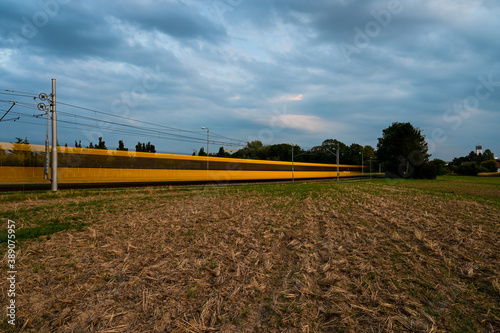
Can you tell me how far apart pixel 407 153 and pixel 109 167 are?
236 ft

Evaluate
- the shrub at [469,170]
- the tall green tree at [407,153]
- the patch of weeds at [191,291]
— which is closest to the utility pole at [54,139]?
the patch of weeds at [191,291]

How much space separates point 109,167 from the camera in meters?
26.6

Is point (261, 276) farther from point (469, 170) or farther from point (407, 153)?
point (469, 170)

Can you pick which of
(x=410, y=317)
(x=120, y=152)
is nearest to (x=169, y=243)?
(x=410, y=317)

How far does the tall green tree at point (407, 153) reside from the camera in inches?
2808

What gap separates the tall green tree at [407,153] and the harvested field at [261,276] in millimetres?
70863

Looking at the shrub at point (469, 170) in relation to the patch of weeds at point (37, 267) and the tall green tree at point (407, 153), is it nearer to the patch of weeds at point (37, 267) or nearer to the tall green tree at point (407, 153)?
the tall green tree at point (407, 153)

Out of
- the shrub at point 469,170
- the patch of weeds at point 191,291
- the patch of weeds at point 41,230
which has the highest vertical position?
the shrub at point 469,170

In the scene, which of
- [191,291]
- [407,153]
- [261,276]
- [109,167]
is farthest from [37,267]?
[407,153]

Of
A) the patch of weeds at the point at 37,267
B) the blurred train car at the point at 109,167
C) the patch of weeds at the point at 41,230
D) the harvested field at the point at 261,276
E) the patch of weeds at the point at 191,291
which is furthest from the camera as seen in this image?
the blurred train car at the point at 109,167

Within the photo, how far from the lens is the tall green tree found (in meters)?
71.3

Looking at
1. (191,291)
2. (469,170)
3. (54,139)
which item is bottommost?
(191,291)

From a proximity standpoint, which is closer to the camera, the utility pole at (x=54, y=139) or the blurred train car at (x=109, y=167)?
the utility pole at (x=54, y=139)

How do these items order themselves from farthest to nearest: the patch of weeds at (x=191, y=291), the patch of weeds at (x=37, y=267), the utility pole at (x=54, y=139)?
the utility pole at (x=54, y=139)
the patch of weeds at (x=37, y=267)
the patch of weeds at (x=191, y=291)
